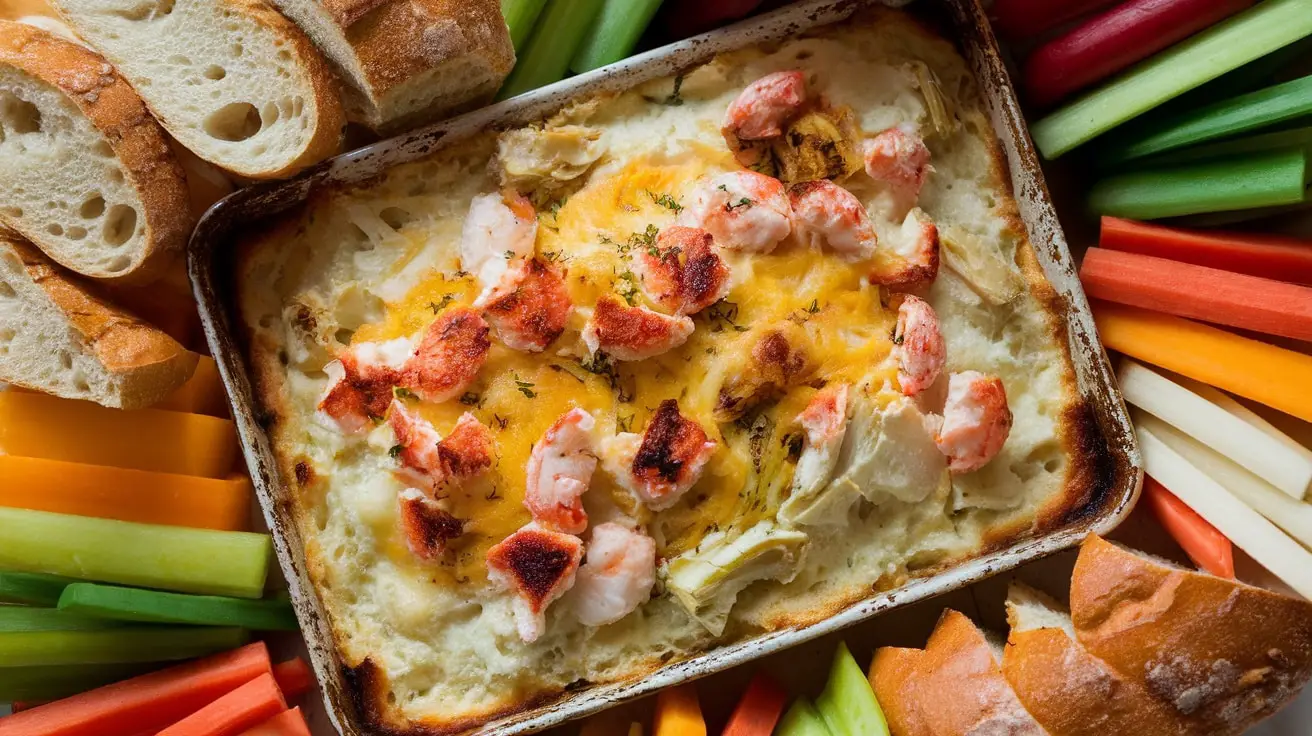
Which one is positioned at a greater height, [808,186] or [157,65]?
[808,186]

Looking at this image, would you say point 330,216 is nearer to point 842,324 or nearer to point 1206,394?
point 842,324

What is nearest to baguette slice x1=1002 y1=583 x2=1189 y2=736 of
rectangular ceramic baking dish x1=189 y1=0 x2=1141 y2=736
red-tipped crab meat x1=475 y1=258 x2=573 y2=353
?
rectangular ceramic baking dish x1=189 y1=0 x2=1141 y2=736

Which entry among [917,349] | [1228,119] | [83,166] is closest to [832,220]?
[917,349]

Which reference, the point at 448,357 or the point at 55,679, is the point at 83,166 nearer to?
the point at 448,357

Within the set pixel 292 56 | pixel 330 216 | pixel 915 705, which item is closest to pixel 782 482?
pixel 915 705

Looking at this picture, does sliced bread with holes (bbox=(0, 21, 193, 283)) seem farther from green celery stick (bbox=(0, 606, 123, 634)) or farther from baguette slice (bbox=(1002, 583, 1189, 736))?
baguette slice (bbox=(1002, 583, 1189, 736))

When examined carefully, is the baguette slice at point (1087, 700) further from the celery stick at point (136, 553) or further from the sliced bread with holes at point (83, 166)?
the sliced bread with holes at point (83, 166)
